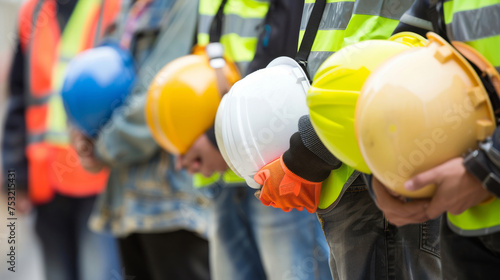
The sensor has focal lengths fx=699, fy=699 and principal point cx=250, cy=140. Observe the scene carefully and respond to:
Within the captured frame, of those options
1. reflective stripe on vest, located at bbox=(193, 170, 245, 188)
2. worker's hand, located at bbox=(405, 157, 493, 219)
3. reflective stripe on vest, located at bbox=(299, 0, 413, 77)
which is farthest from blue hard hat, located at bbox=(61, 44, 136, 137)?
worker's hand, located at bbox=(405, 157, 493, 219)

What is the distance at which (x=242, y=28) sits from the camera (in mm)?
2387

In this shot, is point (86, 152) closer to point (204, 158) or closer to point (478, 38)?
point (204, 158)

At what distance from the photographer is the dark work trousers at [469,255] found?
1257mm

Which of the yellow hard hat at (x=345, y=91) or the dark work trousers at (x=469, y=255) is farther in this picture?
the yellow hard hat at (x=345, y=91)

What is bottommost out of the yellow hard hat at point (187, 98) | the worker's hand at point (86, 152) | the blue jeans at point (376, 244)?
the worker's hand at point (86, 152)

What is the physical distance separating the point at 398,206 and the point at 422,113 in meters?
0.20

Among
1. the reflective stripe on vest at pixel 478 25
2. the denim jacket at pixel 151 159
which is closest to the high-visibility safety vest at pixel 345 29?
the reflective stripe on vest at pixel 478 25

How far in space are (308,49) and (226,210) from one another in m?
0.96

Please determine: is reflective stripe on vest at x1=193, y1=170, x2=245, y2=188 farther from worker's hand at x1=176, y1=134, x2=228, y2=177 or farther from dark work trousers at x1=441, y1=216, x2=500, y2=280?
dark work trousers at x1=441, y1=216, x2=500, y2=280

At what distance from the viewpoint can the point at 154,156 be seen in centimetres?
294

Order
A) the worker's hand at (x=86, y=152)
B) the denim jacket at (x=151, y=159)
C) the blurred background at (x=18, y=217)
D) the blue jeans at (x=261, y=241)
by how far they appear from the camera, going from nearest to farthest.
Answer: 1. the blue jeans at (x=261, y=241)
2. the denim jacket at (x=151, y=159)
3. the worker's hand at (x=86, y=152)
4. the blurred background at (x=18, y=217)

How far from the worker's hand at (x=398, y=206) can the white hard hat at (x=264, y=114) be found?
331 millimetres

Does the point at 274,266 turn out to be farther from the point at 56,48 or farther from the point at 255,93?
the point at 56,48

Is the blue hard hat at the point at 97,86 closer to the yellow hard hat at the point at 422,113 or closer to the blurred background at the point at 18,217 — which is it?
the blurred background at the point at 18,217
